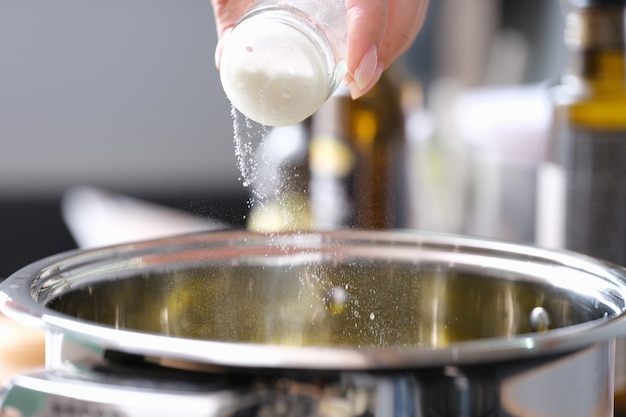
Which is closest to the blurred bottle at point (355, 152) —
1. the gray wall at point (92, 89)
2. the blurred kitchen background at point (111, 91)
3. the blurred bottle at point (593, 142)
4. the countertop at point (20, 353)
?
the blurred bottle at point (593, 142)

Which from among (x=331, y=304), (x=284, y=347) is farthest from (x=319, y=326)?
(x=284, y=347)

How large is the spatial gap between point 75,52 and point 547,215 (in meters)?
2.36

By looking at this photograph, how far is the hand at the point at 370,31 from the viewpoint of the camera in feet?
1.77

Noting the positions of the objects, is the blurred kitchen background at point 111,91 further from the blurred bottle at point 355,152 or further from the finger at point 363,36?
the finger at point 363,36

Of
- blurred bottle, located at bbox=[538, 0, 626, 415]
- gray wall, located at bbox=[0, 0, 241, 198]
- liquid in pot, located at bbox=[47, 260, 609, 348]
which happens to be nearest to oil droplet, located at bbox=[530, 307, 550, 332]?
liquid in pot, located at bbox=[47, 260, 609, 348]

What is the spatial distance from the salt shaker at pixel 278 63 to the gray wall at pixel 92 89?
2466 millimetres

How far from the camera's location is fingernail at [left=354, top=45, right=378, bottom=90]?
1.77ft

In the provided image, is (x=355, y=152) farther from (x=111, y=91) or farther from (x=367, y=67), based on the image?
(x=111, y=91)

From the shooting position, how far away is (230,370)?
0.35m

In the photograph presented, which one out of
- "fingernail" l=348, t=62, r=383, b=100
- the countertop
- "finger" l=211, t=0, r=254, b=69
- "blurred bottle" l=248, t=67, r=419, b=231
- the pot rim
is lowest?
the countertop

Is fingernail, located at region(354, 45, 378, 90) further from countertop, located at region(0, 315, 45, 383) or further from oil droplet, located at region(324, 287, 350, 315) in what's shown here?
countertop, located at region(0, 315, 45, 383)

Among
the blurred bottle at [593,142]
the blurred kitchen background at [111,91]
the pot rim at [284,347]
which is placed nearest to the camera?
the pot rim at [284,347]

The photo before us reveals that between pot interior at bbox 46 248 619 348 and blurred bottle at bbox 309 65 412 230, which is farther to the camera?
blurred bottle at bbox 309 65 412 230

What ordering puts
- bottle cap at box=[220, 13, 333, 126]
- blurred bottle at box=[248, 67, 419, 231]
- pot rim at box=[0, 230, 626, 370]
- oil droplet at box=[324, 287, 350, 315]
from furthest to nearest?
blurred bottle at box=[248, 67, 419, 231] < oil droplet at box=[324, 287, 350, 315] < bottle cap at box=[220, 13, 333, 126] < pot rim at box=[0, 230, 626, 370]
